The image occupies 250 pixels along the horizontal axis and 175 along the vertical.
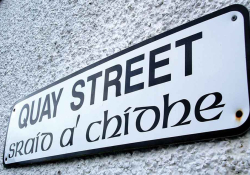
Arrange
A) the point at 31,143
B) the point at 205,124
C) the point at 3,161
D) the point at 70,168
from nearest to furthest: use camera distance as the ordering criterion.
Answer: the point at 205,124
the point at 70,168
the point at 31,143
the point at 3,161

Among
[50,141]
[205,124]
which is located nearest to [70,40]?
[50,141]

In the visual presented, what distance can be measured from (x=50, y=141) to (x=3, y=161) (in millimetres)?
338

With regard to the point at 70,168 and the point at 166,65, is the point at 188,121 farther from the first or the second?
the point at 70,168

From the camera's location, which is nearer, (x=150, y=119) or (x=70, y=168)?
(x=150, y=119)

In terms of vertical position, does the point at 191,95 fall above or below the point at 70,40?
below

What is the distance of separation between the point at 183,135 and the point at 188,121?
0.03 metres

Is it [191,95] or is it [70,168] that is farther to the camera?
[70,168]

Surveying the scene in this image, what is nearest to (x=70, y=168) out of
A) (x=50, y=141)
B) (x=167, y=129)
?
(x=50, y=141)

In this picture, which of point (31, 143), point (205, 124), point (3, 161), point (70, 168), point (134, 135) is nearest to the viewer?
point (205, 124)

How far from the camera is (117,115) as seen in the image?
0.60m

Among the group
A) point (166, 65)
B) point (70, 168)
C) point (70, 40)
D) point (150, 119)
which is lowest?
point (70, 168)

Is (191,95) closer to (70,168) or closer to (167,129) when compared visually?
(167,129)

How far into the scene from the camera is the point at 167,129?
1.61ft

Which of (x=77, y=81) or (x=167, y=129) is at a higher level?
(x=77, y=81)
